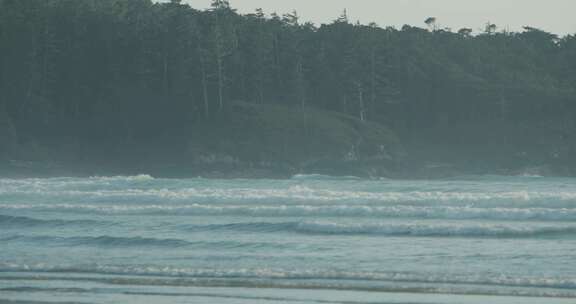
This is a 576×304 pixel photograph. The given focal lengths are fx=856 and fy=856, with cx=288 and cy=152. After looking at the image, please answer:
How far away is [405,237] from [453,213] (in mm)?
5242

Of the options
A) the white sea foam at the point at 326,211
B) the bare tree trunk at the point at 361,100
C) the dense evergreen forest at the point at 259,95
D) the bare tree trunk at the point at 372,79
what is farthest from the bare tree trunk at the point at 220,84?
the white sea foam at the point at 326,211

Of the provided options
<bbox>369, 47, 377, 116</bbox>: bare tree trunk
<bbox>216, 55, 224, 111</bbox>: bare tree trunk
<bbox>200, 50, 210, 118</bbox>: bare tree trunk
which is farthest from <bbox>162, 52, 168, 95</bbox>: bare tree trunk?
<bbox>369, 47, 377, 116</bbox>: bare tree trunk

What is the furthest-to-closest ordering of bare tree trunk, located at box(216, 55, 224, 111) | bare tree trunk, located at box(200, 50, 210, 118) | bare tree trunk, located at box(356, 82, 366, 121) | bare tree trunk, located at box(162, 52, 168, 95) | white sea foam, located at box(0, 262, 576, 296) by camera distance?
1. bare tree trunk, located at box(162, 52, 168, 95)
2. bare tree trunk, located at box(356, 82, 366, 121)
3. bare tree trunk, located at box(216, 55, 224, 111)
4. bare tree trunk, located at box(200, 50, 210, 118)
5. white sea foam, located at box(0, 262, 576, 296)

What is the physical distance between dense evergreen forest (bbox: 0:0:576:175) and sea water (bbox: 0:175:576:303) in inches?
924

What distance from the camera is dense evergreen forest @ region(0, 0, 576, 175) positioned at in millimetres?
62000

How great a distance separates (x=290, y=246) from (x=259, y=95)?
48667mm

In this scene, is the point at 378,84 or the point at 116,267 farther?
the point at 378,84

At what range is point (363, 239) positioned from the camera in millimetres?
24297

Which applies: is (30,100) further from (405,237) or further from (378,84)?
(405,237)

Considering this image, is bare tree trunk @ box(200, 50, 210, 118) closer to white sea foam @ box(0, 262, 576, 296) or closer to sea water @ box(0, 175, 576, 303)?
sea water @ box(0, 175, 576, 303)

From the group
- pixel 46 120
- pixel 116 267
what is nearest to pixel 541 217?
pixel 116 267

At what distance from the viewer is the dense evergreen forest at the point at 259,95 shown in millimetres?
62000

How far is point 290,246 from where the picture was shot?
2312cm

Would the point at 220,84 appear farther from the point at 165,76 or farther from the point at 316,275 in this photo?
the point at 316,275
